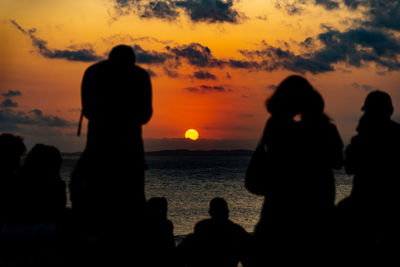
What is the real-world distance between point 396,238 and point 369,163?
66 cm

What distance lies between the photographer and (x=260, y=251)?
3492 mm

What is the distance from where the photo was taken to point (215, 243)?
5.54 metres

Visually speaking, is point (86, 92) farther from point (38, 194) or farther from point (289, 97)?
point (289, 97)

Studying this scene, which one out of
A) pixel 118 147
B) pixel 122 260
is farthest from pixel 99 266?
pixel 118 147

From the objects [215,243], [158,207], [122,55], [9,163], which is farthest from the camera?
[158,207]

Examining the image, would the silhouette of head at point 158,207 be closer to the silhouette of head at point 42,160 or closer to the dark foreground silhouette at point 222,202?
the dark foreground silhouette at point 222,202

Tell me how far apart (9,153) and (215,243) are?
2483 millimetres

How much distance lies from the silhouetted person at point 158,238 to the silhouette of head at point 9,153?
153 centimetres

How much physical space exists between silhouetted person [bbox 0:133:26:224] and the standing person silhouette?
1016 millimetres

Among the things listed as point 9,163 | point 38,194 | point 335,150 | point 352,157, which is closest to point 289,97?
point 335,150

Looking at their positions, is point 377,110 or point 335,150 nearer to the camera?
point 335,150

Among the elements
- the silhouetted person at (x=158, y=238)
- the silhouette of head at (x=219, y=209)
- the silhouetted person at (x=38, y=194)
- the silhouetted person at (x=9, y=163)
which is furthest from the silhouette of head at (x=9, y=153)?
the silhouette of head at (x=219, y=209)

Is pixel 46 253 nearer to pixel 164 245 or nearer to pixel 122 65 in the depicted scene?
pixel 164 245

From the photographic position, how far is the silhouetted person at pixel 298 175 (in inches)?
132
